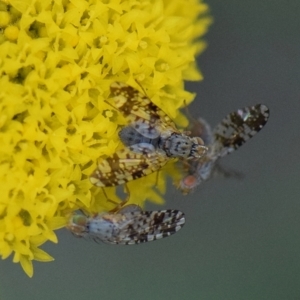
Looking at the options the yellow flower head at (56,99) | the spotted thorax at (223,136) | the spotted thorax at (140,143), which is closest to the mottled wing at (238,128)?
the spotted thorax at (223,136)

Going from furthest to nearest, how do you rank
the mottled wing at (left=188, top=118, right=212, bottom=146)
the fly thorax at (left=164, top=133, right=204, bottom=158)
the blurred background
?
the blurred background → the mottled wing at (left=188, top=118, right=212, bottom=146) → the fly thorax at (left=164, top=133, right=204, bottom=158)

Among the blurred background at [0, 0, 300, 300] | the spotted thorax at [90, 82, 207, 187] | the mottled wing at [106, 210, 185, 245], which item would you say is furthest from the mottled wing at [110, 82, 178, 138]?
the blurred background at [0, 0, 300, 300]

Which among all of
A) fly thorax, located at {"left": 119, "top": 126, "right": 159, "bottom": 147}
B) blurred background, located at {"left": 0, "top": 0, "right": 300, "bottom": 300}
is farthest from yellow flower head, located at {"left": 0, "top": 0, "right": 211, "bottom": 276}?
blurred background, located at {"left": 0, "top": 0, "right": 300, "bottom": 300}

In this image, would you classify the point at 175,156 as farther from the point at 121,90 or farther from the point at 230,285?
the point at 230,285

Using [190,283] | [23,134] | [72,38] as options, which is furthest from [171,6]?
[190,283]

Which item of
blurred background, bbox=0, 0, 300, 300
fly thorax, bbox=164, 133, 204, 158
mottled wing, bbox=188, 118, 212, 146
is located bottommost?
blurred background, bbox=0, 0, 300, 300

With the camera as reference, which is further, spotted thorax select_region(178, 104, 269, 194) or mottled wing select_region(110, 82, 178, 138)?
spotted thorax select_region(178, 104, 269, 194)

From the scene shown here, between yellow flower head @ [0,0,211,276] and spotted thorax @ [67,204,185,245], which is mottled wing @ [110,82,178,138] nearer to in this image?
yellow flower head @ [0,0,211,276]

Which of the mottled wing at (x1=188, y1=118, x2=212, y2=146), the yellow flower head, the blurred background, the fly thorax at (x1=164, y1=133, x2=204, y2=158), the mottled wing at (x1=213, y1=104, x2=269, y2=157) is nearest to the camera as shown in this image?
the yellow flower head

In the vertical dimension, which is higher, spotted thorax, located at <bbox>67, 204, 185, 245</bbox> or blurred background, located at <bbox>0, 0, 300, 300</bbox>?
spotted thorax, located at <bbox>67, 204, 185, 245</bbox>
